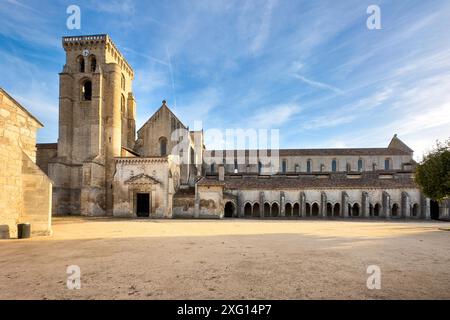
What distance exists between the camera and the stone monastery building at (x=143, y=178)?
3256 cm

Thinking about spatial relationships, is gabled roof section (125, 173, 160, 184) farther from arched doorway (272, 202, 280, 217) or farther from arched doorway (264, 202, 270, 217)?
arched doorway (272, 202, 280, 217)

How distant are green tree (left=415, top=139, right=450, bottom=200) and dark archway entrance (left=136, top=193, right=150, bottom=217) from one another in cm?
2968

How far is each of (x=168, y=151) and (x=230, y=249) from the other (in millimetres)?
30385

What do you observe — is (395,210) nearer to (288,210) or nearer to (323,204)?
(323,204)

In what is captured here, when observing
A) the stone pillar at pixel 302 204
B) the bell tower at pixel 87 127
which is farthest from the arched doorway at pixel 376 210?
the bell tower at pixel 87 127

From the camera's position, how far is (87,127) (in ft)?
117

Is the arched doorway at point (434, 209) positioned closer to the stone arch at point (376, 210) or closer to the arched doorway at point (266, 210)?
the stone arch at point (376, 210)

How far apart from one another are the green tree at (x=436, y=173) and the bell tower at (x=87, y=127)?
35492mm

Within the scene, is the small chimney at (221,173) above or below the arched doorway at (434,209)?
above


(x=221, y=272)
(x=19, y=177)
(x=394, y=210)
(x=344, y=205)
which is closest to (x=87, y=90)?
(x=19, y=177)

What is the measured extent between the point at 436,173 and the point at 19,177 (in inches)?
1099
